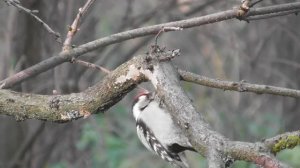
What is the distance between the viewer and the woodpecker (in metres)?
2.25

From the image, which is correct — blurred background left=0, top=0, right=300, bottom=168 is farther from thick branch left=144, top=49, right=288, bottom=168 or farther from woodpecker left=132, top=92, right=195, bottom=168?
thick branch left=144, top=49, right=288, bottom=168

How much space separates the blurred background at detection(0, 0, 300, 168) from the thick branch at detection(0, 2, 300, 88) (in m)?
1.65

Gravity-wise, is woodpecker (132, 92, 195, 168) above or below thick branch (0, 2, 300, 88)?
below

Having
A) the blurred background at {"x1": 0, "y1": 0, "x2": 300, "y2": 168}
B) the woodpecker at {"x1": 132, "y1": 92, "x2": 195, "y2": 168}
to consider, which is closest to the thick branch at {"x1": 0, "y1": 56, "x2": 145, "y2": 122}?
the woodpecker at {"x1": 132, "y1": 92, "x2": 195, "y2": 168}

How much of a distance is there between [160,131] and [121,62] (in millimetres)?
3200

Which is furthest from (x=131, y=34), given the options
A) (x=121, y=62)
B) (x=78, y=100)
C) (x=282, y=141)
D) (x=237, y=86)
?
(x=121, y=62)

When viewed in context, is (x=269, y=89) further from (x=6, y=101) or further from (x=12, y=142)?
(x=12, y=142)

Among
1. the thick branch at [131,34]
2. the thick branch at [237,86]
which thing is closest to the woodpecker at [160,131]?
the thick branch at [237,86]

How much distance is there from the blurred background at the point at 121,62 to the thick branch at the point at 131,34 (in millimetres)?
1647

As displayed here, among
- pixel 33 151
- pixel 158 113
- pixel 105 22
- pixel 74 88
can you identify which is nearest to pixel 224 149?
pixel 158 113

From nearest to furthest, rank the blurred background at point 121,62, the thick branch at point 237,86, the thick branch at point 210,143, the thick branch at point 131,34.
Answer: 1. the thick branch at point 210,143
2. the thick branch at point 237,86
3. the thick branch at point 131,34
4. the blurred background at point 121,62

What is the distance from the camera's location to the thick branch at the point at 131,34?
2.50m

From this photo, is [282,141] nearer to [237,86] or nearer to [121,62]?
[237,86]

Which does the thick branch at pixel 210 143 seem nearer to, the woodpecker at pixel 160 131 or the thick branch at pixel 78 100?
the woodpecker at pixel 160 131
